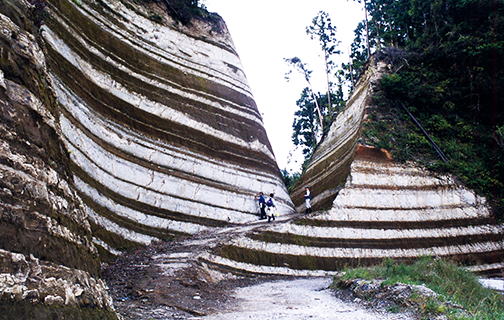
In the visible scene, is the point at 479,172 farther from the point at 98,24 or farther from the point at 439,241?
the point at 98,24

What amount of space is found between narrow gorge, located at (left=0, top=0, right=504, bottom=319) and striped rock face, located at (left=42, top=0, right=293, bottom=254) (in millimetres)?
46

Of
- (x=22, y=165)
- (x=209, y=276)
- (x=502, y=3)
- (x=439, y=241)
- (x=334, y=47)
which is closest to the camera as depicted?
(x=22, y=165)

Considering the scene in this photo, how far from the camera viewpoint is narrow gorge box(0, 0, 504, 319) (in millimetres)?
8954

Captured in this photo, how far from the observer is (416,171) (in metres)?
13.9

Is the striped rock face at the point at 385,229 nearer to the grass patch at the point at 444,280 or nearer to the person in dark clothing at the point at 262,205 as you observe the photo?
the person in dark clothing at the point at 262,205

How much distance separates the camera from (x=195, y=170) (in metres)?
12.5

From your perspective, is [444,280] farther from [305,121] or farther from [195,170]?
[305,121]

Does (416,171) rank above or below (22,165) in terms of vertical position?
above

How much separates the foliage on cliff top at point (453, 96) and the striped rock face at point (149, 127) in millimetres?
5791

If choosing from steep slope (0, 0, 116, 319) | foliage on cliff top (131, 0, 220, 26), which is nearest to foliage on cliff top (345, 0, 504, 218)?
foliage on cliff top (131, 0, 220, 26)

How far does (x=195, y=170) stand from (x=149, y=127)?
218cm

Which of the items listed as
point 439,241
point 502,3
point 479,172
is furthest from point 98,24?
point 502,3

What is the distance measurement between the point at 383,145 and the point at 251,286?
348 inches

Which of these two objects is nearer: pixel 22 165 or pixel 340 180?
pixel 22 165
